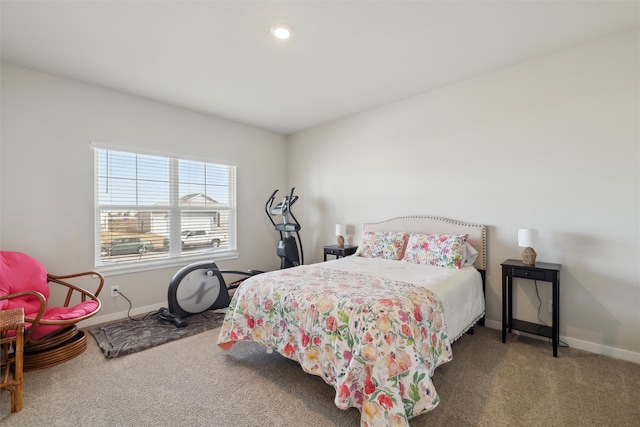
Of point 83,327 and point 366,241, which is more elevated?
point 366,241

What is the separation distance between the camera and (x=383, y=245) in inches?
139

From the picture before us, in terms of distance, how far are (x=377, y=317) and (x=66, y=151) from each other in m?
3.58

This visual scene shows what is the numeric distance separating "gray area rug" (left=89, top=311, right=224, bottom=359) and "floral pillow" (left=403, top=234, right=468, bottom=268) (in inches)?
91.3

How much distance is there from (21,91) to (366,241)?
3.92m

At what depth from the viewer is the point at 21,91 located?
2.87 metres

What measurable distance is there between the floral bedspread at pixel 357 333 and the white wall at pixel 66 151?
2.03m

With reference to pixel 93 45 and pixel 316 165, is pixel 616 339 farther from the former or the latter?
pixel 93 45

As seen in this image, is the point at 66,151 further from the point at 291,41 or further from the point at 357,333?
the point at 357,333

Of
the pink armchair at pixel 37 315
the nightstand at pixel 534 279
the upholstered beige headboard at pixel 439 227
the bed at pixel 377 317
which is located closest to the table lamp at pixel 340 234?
the upholstered beige headboard at pixel 439 227

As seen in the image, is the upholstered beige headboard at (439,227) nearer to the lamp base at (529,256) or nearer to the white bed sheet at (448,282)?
the white bed sheet at (448,282)

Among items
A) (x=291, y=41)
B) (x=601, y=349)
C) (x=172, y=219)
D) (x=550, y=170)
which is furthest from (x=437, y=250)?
(x=172, y=219)

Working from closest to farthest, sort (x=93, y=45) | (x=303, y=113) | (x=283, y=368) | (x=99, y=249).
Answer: (x=283, y=368) < (x=93, y=45) < (x=99, y=249) < (x=303, y=113)

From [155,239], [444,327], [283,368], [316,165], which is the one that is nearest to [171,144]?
[155,239]

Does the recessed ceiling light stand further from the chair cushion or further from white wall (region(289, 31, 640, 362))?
the chair cushion
